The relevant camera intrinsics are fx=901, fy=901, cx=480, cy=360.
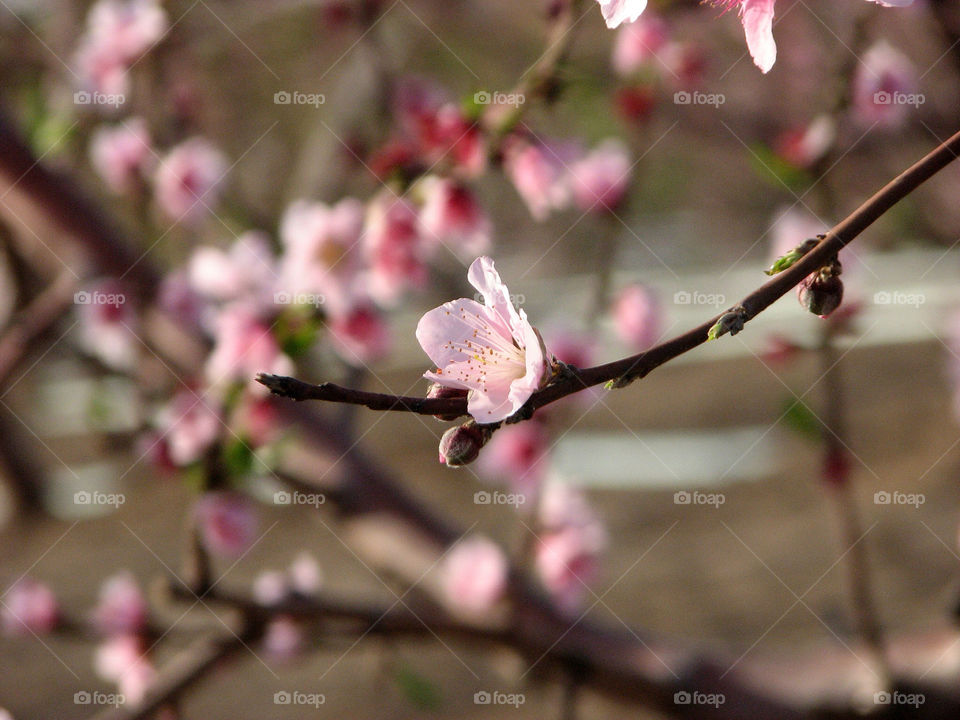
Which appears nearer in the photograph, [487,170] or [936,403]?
[487,170]

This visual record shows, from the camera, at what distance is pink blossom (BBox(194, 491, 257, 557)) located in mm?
1513

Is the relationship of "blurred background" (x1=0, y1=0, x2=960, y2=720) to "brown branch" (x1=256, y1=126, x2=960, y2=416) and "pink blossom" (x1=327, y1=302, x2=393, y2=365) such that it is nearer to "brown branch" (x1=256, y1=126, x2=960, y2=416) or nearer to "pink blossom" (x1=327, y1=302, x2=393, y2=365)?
"pink blossom" (x1=327, y1=302, x2=393, y2=365)

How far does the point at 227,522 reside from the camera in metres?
1.52

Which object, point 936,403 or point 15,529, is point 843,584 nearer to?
point 936,403

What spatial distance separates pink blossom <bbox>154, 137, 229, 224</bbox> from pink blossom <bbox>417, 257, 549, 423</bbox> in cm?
136

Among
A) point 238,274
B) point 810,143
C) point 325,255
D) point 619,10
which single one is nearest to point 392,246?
point 325,255

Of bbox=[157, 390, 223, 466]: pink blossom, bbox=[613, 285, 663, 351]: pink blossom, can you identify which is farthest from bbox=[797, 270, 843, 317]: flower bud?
bbox=[613, 285, 663, 351]: pink blossom

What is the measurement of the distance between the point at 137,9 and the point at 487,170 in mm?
990

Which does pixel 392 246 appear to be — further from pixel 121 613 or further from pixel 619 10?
pixel 619 10

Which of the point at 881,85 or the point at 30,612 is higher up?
the point at 881,85

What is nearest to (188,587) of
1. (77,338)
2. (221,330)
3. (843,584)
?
(221,330)

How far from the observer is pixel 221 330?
1.44 meters

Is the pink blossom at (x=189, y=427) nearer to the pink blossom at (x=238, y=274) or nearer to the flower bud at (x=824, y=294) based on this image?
the pink blossom at (x=238, y=274)

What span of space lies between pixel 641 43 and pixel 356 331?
0.88 metres
